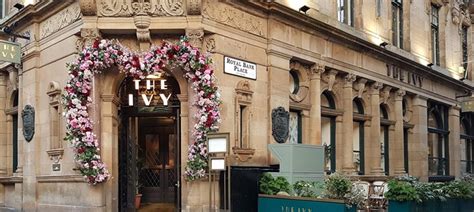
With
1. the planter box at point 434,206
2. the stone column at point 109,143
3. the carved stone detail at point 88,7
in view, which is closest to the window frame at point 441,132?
the planter box at point 434,206

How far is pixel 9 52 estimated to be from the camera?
19.1 meters

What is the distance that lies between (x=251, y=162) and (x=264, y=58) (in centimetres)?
307

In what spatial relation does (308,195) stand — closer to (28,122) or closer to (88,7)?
(88,7)

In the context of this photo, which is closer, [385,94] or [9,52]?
[9,52]

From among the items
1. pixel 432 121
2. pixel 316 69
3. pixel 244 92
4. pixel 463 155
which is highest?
pixel 316 69

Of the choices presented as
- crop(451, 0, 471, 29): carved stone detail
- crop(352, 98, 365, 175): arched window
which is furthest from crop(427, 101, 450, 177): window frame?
crop(352, 98, 365, 175): arched window

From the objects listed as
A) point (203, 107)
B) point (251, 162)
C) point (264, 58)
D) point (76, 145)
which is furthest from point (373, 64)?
point (76, 145)

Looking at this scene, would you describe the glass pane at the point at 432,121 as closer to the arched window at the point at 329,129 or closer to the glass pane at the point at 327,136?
the arched window at the point at 329,129

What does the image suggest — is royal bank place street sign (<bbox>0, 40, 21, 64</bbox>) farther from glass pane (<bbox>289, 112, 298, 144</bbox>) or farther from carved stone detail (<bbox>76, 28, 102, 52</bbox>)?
glass pane (<bbox>289, 112, 298, 144</bbox>)

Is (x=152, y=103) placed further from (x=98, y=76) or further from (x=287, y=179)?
(x=287, y=179)

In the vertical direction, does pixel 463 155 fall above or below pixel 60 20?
below

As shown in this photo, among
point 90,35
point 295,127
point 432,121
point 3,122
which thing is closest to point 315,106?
point 295,127

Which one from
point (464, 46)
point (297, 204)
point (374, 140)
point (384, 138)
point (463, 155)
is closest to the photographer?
point (297, 204)

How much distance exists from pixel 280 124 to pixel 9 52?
808 centimetres
